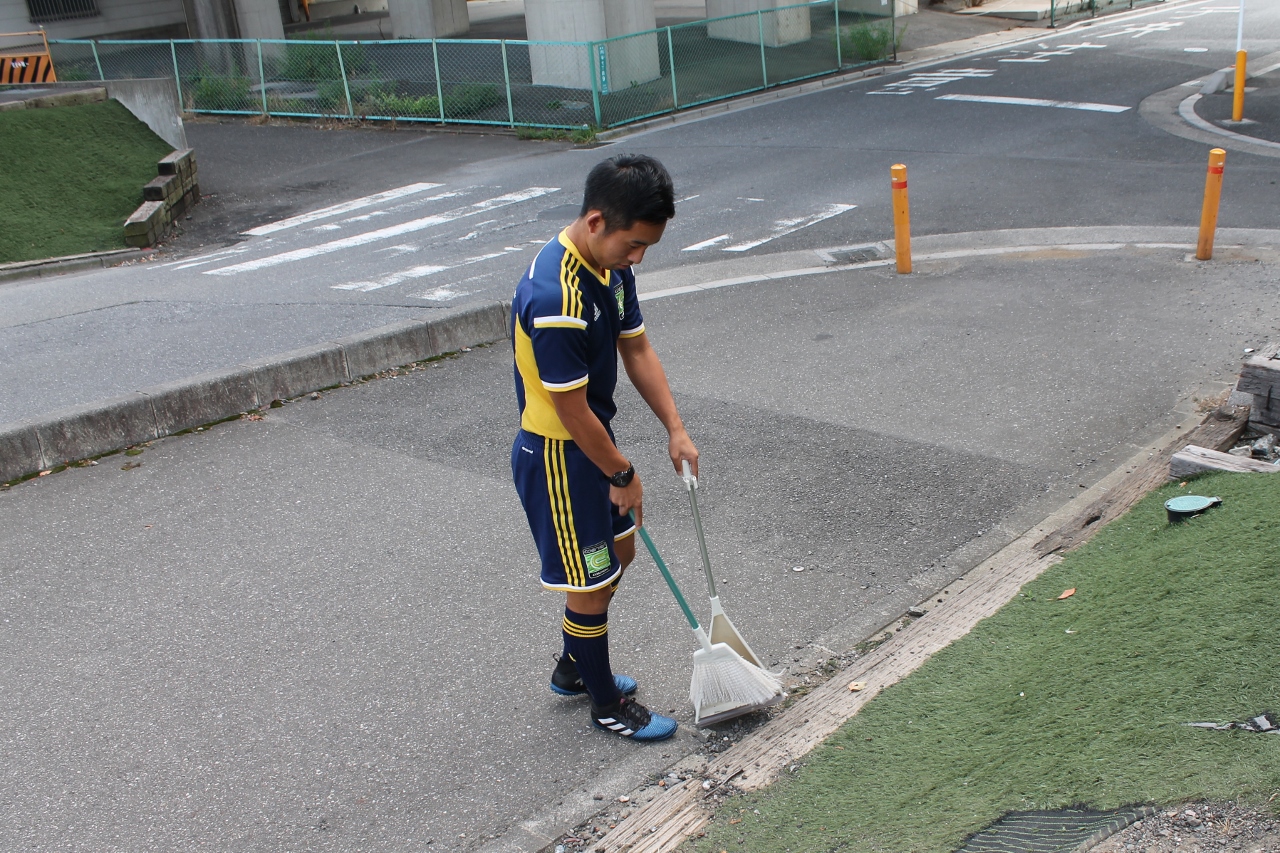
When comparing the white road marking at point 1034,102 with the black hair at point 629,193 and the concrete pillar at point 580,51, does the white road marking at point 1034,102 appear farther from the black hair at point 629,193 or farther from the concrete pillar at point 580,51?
the black hair at point 629,193

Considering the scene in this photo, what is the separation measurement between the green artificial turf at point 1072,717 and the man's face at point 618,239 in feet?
5.60

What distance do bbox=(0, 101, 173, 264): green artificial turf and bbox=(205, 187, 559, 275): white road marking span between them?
2.74 m

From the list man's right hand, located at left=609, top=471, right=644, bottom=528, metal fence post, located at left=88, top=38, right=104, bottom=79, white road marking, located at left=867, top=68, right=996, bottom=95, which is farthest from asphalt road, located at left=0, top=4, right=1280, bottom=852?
metal fence post, located at left=88, top=38, right=104, bottom=79

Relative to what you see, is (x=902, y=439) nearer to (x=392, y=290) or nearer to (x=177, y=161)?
(x=392, y=290)

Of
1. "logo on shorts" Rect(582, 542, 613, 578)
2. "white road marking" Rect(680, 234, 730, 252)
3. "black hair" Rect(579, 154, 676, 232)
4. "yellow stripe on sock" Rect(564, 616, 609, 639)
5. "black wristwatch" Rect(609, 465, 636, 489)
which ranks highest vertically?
"black hair" Rect(579, 154, 676, 232)

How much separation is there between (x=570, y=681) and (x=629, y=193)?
72.8 inches

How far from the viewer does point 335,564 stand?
507 centimetres

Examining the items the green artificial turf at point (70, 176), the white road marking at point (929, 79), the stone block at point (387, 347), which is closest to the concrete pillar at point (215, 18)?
the green artificial turf at point (70, 176)

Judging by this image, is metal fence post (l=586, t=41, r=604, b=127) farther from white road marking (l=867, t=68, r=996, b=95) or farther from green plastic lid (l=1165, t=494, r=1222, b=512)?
green plastic lid (l=1165, t=494, r=1222, b=512)

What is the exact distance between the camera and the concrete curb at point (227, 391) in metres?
6.07

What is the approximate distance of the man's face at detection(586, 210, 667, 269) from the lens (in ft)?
10.2

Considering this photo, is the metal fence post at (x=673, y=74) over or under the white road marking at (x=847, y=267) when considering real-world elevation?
over

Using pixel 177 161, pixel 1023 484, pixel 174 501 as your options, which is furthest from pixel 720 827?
pixel 177 161

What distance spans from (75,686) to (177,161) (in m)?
12.1
